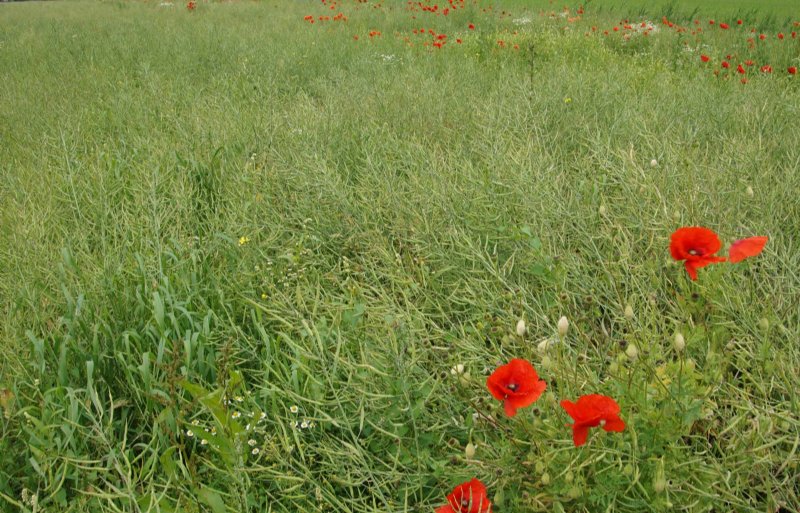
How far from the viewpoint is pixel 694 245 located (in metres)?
1.37

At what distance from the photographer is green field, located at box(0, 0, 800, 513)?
137 cm

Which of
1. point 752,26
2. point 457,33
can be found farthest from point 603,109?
point 752,26

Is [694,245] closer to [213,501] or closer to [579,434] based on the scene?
[579,434]

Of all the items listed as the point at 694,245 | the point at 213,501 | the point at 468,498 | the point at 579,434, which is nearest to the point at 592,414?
the point at 579,434

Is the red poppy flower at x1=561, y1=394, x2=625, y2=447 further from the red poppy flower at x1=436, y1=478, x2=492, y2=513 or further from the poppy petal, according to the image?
the red poppy flower at x1=436, y1=478, x2=492, y2=513

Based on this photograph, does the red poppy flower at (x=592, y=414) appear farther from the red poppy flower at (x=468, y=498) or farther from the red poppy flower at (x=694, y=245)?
the red poppy flower at (x=694, y=245)

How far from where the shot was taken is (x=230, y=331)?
6.72ft

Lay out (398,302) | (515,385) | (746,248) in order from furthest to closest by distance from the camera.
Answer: (398,302) → (746,248) → (515,385)

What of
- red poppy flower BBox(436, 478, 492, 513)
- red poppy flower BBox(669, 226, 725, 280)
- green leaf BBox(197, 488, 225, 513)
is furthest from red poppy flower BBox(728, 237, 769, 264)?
green leaf BBox(197, 488, 225, 513)

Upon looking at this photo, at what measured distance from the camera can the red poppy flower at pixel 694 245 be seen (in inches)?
52.7

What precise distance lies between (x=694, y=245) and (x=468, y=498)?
73 cm

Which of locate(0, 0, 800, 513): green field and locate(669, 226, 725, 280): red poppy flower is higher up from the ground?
locate(669, 226, 725, 280): red poppy flower

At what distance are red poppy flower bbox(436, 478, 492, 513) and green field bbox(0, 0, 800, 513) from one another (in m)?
0.12

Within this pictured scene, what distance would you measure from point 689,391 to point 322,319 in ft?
3.28
